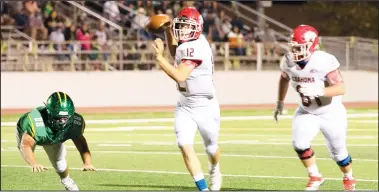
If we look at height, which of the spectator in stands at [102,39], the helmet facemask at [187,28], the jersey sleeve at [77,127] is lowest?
the spectator in stands at [102,39]

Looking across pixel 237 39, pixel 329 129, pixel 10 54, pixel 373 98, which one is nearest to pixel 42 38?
pixel 10 54

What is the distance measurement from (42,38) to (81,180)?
51.1 feet

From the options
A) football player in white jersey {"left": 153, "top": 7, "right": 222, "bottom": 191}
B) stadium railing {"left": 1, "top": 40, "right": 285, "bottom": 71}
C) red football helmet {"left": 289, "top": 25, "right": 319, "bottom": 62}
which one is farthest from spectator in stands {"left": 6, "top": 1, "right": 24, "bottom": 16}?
red football helmet {"left": 289, "top": 25, "right": 319, "bottom": 62}

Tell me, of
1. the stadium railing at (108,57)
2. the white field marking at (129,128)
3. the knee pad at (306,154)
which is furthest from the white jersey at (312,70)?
the stadium railing at (108,57)

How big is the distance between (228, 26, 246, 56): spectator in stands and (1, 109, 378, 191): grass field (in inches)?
139

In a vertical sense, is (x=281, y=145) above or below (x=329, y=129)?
below

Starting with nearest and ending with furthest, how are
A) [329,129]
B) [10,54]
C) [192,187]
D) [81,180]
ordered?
[329,129]
[192,187]
[81,180]
[10,54]

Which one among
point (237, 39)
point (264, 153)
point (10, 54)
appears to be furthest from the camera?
point (237, 39)

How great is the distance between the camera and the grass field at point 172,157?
13805 mm

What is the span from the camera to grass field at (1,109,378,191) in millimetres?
13805

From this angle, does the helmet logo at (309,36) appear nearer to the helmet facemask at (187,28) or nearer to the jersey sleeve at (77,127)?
the helmet facemask at (187,28)

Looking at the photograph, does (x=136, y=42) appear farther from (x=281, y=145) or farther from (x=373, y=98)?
(x=281, y=145)

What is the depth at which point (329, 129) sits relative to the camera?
37.5ft

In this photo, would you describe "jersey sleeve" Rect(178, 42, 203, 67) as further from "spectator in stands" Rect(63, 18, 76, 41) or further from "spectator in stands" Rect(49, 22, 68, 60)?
"spectator in stands" Rect(63, 18, 76, 41)
